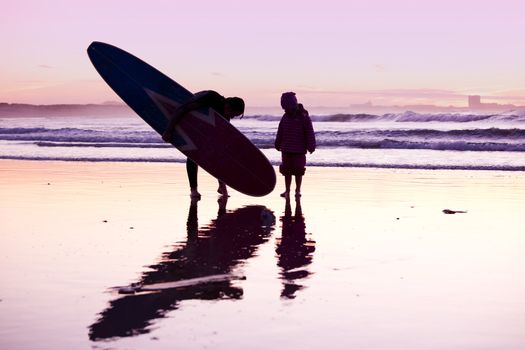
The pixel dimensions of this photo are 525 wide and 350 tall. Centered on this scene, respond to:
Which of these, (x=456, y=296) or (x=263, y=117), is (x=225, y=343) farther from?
(x=263, y=117)

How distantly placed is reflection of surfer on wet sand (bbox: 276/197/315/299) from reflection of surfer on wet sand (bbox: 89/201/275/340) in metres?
0.22

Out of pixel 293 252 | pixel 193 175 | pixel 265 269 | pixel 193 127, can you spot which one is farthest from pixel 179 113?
pixel 265 269

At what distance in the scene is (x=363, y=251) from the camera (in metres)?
7.45

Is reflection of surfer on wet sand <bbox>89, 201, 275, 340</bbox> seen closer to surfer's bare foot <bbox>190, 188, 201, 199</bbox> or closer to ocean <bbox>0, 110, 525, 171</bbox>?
surfer's bare foot <bbox>190, 188, 201, 199</bbox>

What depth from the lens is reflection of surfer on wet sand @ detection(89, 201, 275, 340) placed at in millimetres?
4949

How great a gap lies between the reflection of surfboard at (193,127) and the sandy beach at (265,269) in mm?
391

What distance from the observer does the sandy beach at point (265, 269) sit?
471cm

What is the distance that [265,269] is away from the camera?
6621 mm

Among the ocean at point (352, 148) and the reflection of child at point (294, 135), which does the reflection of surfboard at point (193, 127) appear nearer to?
the reflection of child at point (294, 135)

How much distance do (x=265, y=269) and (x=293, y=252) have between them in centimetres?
90

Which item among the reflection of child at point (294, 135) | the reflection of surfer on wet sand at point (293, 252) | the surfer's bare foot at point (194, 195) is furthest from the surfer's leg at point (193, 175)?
the reflection of surfer on wet sand at point (293, 252)

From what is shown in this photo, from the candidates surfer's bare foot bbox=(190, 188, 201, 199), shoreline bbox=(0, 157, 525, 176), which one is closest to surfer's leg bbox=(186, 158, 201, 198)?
surfer's bare foot bbox=(190, 188, 201, 199)

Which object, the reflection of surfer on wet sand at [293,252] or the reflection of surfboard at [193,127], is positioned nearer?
the reflection of surfer on wet sand at [293,252]

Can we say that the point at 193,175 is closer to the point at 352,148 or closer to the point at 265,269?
the point at 265,269
